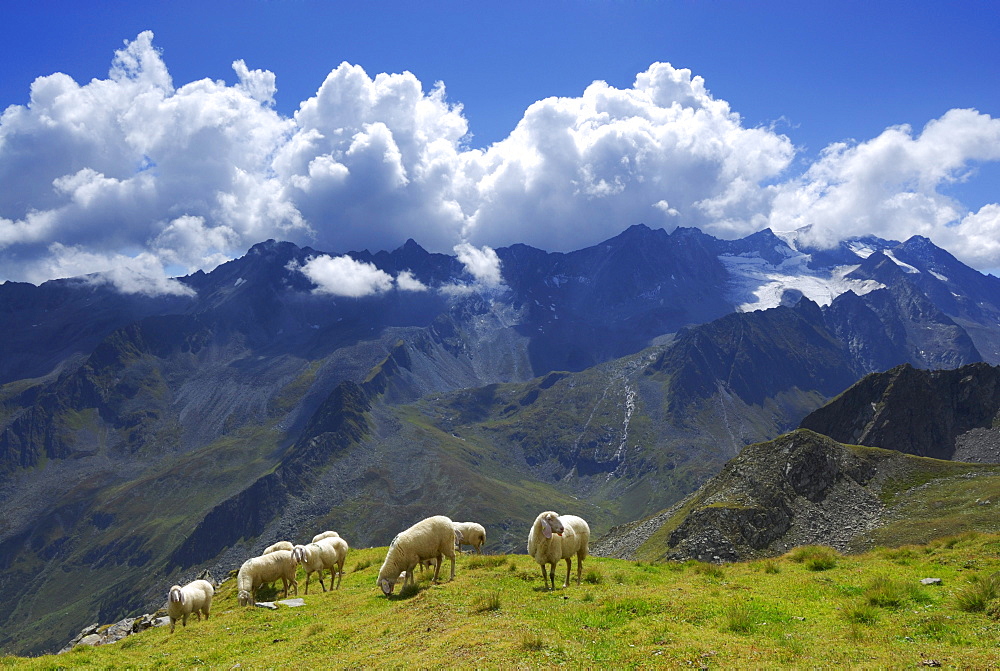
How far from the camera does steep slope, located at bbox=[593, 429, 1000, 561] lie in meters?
76.6

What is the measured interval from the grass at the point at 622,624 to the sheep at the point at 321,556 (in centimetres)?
299

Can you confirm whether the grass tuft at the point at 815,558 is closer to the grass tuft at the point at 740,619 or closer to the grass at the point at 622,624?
the grass at the point at 622,624

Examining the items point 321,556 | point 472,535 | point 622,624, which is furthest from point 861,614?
point 321,556

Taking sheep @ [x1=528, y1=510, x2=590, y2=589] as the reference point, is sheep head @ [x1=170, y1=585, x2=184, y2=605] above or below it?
below

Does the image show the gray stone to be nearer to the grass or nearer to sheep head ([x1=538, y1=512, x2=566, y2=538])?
the grass

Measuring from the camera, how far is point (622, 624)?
19.0m

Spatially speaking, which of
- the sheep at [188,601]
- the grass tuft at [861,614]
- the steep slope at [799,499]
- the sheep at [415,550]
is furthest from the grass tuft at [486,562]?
the steep slope at [799,499]

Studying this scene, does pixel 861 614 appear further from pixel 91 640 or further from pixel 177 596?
pixel 91 640

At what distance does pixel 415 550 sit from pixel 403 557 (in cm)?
66

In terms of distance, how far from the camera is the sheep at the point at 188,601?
30266 mm

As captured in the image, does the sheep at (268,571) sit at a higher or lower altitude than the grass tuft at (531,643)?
lower

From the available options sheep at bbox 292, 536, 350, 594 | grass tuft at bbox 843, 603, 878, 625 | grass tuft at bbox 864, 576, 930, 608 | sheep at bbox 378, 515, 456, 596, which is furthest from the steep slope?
grass tuft at bbox 843, 603, 878, 625

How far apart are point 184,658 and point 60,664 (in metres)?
5.24

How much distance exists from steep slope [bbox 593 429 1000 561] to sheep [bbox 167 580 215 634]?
194ft
